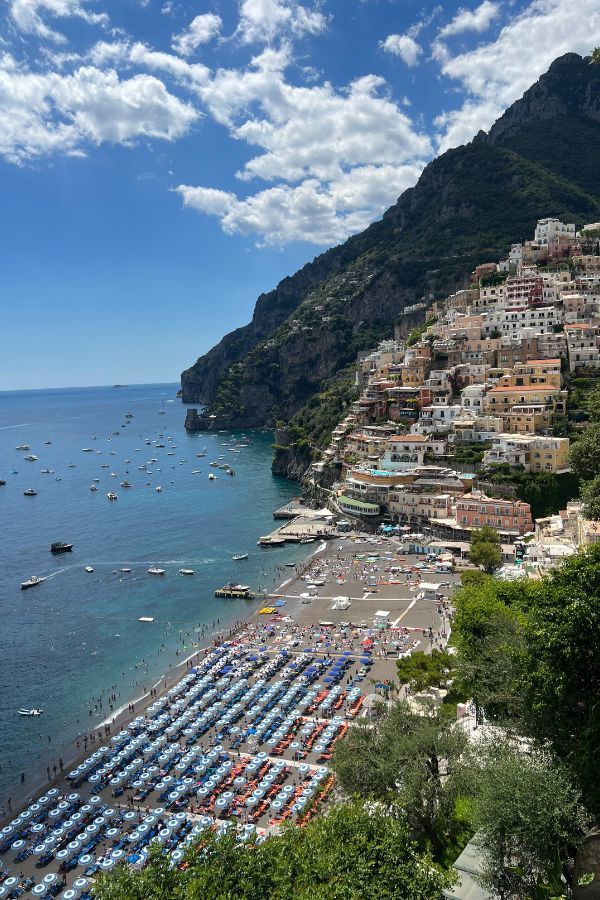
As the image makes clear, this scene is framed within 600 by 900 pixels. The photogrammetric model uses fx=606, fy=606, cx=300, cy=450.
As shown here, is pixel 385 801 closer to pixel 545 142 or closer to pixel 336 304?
pixel 336 304

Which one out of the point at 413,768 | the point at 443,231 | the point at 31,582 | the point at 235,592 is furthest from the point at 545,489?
the point at 443,231

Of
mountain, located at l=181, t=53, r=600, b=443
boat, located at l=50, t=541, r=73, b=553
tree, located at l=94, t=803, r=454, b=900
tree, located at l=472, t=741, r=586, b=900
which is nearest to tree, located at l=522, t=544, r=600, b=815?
tree, located at l=472, t=741, r=586, b=900

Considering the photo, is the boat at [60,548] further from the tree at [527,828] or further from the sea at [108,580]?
the tree at [527,828]

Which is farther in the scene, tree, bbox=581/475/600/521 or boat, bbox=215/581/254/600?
boat, bbox=215/581/254/600

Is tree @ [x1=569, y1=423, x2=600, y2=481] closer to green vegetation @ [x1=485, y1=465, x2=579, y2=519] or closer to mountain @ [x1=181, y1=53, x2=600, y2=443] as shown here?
green vegetation @ [x1=485, y1=465, x2=579, y2=519]

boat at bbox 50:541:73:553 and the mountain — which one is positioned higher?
the mountain

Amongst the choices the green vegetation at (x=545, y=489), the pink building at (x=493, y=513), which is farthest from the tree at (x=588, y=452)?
the green vegetation at (x=545, y=489)

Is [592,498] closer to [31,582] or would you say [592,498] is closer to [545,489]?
[545,489]
